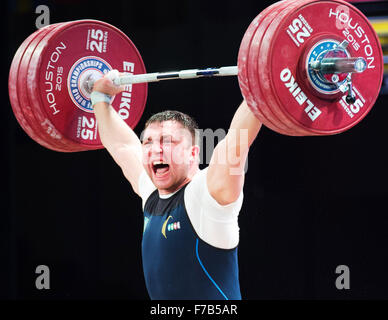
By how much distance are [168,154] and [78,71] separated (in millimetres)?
794

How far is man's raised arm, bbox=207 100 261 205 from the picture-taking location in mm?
2766

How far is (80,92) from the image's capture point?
142 inches

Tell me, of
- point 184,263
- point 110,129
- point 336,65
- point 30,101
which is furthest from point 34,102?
point 336,65

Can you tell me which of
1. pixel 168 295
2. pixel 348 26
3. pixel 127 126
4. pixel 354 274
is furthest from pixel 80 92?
pixel 354 274

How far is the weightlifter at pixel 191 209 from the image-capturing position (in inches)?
111

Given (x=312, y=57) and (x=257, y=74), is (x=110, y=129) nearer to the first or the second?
(x=257, y=74)

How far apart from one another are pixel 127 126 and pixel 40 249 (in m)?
2.15

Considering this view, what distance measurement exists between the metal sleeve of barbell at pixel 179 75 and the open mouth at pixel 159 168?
381 millimetres

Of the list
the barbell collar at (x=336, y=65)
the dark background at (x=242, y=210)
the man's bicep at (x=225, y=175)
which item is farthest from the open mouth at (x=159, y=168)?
the dark background at (x=242, y=210)

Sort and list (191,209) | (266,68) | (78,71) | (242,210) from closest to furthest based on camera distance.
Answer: (266,68)
(191,209)
(78,71)
(242,210)

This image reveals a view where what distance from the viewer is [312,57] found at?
2713 mm

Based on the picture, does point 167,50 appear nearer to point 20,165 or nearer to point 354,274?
point 20,165

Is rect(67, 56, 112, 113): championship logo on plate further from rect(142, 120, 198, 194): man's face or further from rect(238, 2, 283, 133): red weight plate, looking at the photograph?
rect(238, 2, 283, 133): red weight plate

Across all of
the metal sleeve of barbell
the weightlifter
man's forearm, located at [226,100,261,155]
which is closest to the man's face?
the weightlifter
